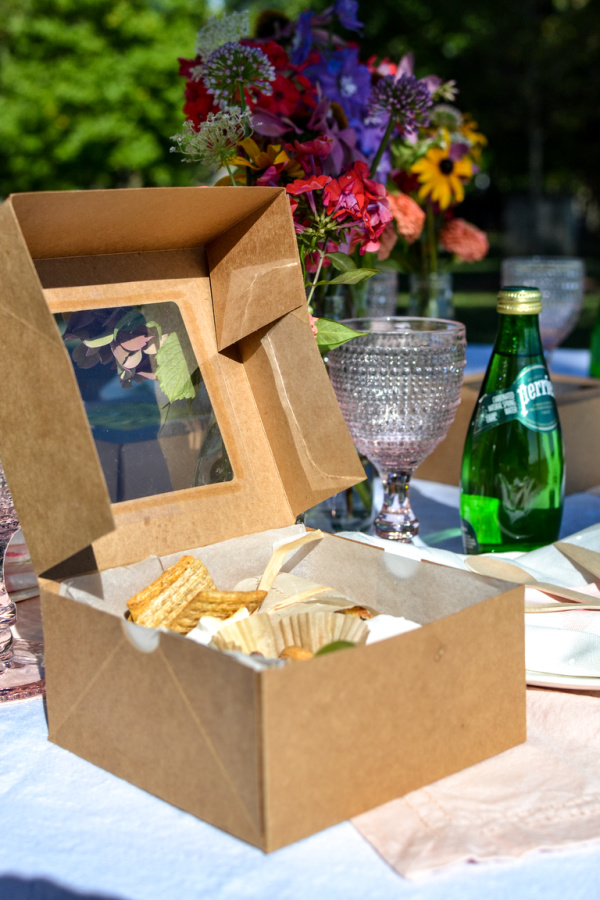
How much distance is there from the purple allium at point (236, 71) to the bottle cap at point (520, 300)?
0.35 m

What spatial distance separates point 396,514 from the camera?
105 centimetres

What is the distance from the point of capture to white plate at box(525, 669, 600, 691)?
71cm

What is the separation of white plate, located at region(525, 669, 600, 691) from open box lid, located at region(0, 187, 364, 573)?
0.75 feet

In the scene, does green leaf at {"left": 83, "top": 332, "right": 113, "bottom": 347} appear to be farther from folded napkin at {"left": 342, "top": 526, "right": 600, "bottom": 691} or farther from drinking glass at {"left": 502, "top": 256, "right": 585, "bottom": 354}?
drinking glass at {"left": 502, "top": 256, "right": 585, "bottom": 354}

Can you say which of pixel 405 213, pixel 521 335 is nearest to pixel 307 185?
pixel 521 335

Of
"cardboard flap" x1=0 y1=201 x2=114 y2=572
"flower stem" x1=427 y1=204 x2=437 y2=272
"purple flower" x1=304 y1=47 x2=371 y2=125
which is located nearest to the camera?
"cardboard flap" x1=0 y1=201 x2=114 y2=572

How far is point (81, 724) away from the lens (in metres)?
0.65

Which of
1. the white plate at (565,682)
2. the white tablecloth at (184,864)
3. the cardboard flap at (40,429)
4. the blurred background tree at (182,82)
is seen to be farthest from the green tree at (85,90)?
the white tablecloth at (184,864)

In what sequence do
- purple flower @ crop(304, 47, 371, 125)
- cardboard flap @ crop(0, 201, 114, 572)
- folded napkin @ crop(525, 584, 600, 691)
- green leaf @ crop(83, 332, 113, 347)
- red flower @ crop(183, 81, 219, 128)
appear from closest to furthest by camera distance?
cardboard flap @ crop(0, 201, 114, 572), folded napkin @ crop(525, 584, 600, 691), green leaf @ crop(83, 332, 113, 347), red flower @ crop(183, 81, 219, 128), purple flower @ crop(304, 47, 371, 125)

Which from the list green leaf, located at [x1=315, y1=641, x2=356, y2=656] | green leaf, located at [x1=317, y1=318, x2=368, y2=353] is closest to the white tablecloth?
green leaf, located at [x1=315, y1=641, x2=356, y2=656]

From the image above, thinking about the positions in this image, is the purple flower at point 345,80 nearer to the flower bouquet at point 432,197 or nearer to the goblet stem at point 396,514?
the flower bouquet at point 432,197

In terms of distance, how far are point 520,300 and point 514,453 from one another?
0.60 ft

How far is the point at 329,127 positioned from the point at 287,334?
0.37 meters

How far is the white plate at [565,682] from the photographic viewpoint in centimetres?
71
